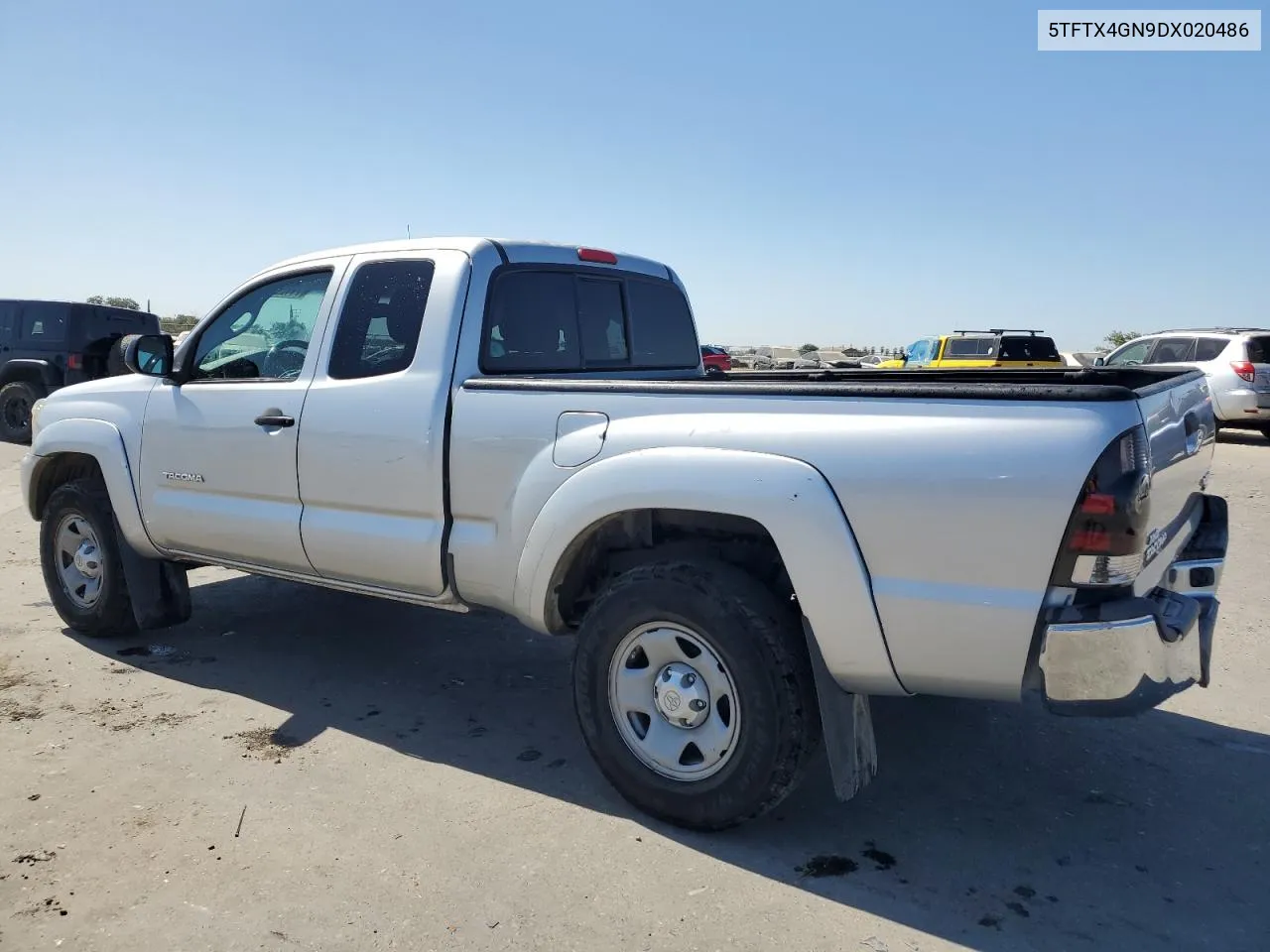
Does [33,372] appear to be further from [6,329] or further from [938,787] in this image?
[938,787]

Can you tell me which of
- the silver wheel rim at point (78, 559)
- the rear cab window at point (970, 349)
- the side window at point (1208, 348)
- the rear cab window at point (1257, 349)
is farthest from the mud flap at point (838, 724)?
the rear cab window at point (970, 349)

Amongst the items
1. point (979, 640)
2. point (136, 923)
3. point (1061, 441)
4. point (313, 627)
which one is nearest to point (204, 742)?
point (136, 923)

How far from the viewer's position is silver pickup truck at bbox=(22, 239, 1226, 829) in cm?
269

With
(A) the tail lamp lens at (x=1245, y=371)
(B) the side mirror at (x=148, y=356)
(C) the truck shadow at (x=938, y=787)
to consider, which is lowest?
(C) the truck shadow at (x=938, y=787)

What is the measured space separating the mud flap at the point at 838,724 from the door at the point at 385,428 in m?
1.56

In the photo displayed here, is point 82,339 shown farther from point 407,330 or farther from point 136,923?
point 136,923

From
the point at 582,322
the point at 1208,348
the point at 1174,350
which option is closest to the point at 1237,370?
the point at 1208,348

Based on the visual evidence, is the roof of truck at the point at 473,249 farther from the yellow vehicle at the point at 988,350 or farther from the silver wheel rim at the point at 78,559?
the yellow vehicle at the point at 988,350

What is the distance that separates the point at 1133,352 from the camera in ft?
55.0

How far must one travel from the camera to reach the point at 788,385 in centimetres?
306

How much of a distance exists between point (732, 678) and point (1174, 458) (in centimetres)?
150

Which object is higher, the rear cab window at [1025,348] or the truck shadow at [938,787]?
the rear cab window at [1025,348]

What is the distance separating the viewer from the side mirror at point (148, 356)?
481 centimetres

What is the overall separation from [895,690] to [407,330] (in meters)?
2.38
